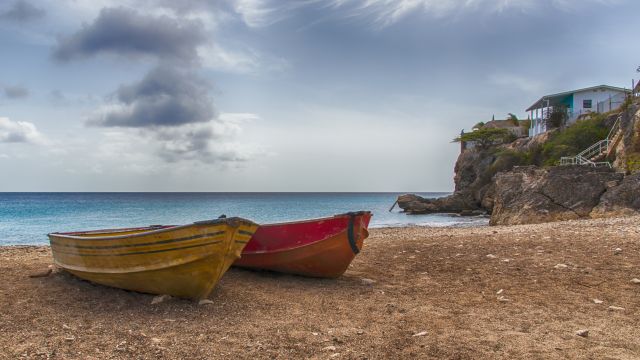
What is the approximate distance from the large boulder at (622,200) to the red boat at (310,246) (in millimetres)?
14953

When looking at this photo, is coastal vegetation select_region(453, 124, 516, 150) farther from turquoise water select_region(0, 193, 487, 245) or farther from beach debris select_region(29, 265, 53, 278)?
beach debris select_region(29, 265, 53, 278)

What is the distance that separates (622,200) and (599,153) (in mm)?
12712

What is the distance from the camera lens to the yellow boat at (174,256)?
7.84 meters

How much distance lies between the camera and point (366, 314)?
7.61 meters

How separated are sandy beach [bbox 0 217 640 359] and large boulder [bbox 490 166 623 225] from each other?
1116 cm

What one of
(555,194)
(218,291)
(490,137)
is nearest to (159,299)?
(218,291)

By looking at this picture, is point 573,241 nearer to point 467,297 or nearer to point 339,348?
point 467,297

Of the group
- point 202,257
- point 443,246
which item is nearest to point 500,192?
point 443,246

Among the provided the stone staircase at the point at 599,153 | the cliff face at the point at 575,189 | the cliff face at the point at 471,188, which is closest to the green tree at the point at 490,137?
the cliff face at the point at 471,188

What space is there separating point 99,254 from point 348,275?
527 centimetres

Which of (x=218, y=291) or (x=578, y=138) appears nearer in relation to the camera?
(x=218, y=291)

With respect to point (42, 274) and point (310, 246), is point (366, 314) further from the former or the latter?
point (42, 274)

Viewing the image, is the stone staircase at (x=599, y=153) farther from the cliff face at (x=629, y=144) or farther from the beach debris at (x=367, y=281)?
the beach debris at (x=367, y=281)

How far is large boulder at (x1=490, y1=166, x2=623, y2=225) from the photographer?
2230 centimetres
